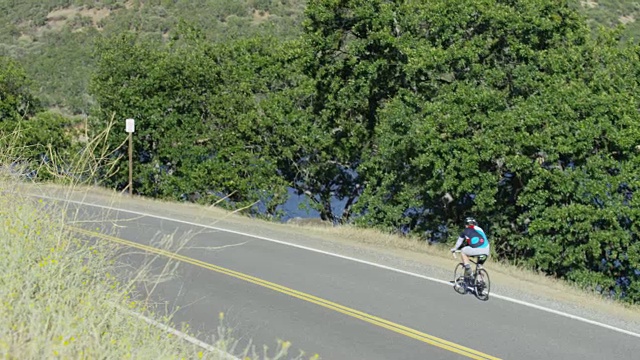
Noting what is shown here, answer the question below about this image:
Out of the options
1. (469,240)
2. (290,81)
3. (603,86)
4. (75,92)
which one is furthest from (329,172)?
(75,92)

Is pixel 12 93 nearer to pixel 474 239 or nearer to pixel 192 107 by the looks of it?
pixel 192 107

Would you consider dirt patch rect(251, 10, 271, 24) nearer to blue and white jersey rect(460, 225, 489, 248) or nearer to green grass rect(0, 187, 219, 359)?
blue and white jersey rect(460, 225, 489, 248)

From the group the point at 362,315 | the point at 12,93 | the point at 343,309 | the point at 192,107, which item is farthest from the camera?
the point at 12,93

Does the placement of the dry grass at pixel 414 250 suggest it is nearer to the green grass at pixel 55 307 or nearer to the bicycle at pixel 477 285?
the bicycle at pixel 477 285

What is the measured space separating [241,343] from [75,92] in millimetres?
58799

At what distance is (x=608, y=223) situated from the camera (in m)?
20.9

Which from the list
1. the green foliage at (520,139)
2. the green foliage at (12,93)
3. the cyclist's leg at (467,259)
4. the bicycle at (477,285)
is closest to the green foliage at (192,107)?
the green foliage at (12,93)

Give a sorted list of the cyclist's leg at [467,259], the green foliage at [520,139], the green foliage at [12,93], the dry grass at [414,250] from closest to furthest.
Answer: the cyclist's leg at [467,259] < the dry grass at [414,250] < the green foliage at [520,139] < the green foliage at [12,93]

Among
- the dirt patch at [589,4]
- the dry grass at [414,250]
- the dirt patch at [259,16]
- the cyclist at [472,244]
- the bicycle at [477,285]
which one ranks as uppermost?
the dirt patch at [589,4]

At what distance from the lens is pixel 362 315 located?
490 inches

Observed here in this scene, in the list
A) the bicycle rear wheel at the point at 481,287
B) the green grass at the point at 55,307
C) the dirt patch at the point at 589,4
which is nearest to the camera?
the green grass at the point at 55,307

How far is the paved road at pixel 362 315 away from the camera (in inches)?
428

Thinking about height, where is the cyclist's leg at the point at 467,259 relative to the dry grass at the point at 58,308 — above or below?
below

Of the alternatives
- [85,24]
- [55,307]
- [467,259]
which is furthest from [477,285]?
[85,24]
